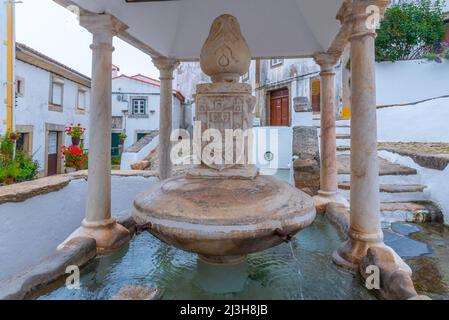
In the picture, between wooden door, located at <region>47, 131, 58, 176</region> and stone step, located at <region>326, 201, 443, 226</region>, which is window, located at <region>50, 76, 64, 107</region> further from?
stone step, located at <region>326, 201, 443, 226</region>

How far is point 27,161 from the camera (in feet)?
19.2

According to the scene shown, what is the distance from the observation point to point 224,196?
2.48 m

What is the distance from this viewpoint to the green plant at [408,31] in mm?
13281

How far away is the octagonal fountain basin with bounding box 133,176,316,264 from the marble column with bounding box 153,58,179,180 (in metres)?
3.14

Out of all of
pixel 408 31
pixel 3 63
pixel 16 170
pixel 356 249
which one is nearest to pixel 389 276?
pixel 356 249

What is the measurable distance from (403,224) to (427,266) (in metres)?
1.63

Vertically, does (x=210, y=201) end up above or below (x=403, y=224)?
above

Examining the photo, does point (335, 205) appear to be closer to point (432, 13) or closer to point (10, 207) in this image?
point (10, 207)

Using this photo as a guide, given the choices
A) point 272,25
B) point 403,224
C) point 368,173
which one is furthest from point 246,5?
point 403,224

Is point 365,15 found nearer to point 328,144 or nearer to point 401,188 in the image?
point 328,144

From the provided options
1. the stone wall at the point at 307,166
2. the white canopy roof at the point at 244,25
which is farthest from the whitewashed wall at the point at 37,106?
the stone wall at the point at 307,166

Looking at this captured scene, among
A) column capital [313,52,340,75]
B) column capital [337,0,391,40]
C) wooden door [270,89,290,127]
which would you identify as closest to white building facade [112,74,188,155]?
wooden door [270,89,290,127]

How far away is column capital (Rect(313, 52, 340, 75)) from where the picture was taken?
541 cm

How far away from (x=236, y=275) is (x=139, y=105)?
60.1 feet
